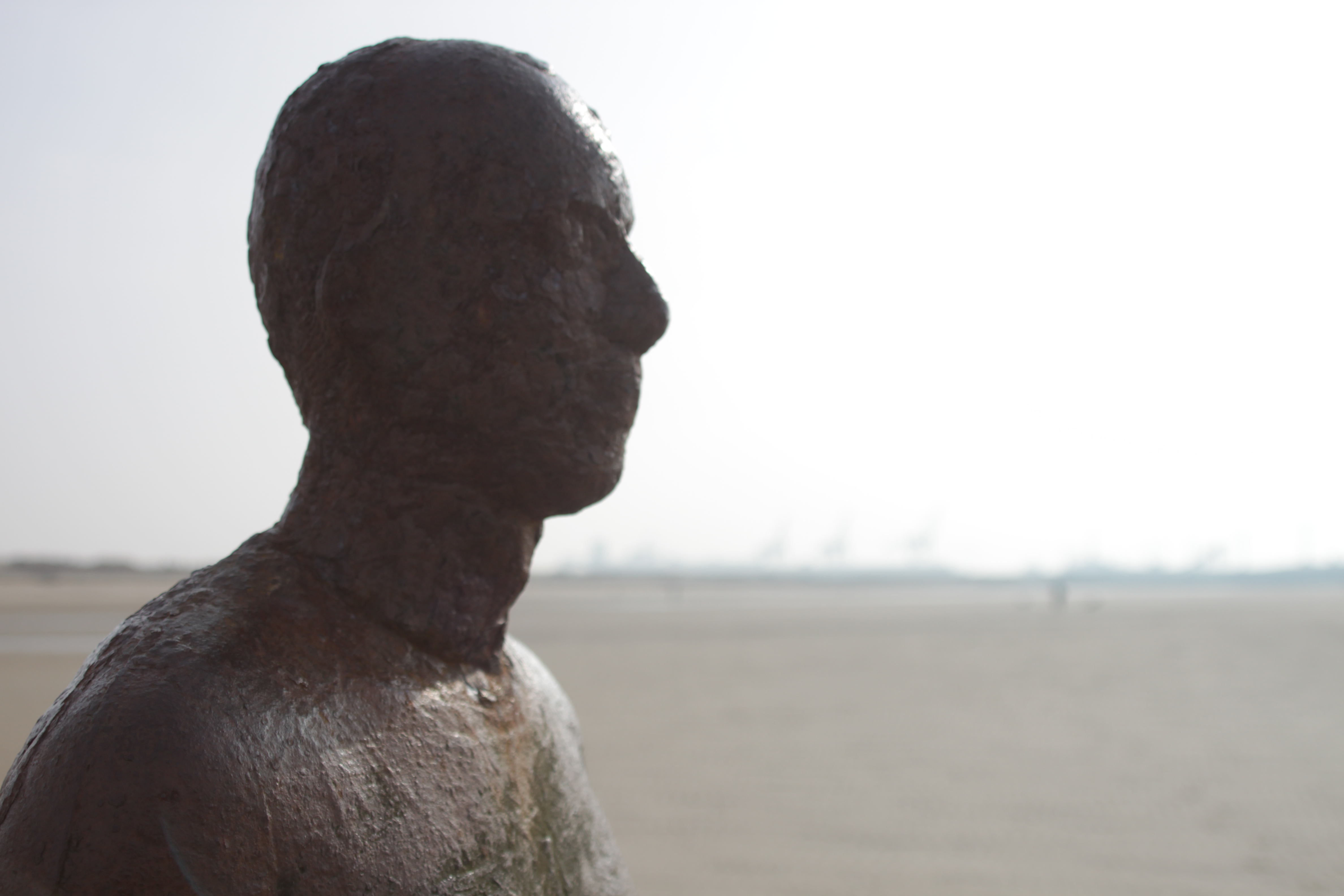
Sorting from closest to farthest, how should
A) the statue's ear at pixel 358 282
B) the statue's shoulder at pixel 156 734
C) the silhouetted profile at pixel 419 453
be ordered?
the statue's shoulder at pixel 156 734 → the silhouetted profile at pixel 419 453 → the statue's ear at pixel 358 282

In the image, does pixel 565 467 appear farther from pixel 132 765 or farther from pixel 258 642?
pixel 132 765

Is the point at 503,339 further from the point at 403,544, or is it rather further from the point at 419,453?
the point at 403,544

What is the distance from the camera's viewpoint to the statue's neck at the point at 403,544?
1.84 m

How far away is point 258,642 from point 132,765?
0.27 metres

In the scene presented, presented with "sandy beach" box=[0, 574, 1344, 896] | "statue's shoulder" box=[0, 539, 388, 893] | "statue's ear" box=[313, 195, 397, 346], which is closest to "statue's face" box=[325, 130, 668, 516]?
"statue's ear" box=[313, 195, 397, 346]

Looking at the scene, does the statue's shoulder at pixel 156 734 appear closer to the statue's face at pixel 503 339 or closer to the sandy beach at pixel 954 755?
the statue's face at pixel 503 339

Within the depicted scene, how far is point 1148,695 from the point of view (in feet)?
40.6

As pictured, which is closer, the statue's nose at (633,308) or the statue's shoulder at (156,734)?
the statue's shoulder at (156,734)

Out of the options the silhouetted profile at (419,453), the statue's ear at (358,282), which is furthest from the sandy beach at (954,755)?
the statue's ear at (358,282)

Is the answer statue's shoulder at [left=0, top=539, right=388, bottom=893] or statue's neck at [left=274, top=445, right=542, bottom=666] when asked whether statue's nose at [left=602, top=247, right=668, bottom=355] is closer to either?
statue's neck at [left=274, top=445, right=542, bottom=666]

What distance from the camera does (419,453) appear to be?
1.87m

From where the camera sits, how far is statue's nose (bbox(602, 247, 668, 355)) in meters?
1.93

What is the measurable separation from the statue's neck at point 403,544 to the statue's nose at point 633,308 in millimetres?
406

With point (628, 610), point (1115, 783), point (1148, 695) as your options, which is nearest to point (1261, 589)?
point (628, 610)
